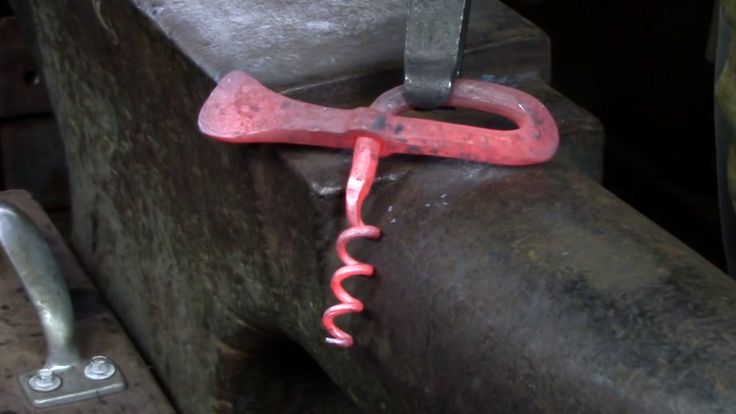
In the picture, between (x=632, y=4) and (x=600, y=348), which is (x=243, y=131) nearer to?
(x=600, y=348)

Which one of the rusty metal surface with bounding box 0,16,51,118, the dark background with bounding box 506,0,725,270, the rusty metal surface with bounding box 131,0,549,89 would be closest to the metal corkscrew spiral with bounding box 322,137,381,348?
the rusty metal surface with bounding box 131,0,549,89

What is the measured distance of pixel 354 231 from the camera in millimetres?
928

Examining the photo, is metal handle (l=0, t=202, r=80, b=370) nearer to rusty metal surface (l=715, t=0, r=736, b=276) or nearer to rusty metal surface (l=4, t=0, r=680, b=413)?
rusty metal surface (l=4, t=0, r=680, b=413)

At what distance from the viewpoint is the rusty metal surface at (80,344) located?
54.4 inches

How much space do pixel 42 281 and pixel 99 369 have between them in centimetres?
11

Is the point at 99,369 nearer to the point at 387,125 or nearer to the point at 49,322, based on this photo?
the point at 49,322

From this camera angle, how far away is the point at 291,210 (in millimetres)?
1027

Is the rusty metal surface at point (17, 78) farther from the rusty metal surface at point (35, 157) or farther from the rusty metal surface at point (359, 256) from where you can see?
the rusty metal surface at point (359, 256)

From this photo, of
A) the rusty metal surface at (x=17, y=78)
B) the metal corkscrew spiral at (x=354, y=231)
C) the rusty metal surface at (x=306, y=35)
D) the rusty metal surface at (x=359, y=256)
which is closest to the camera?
the rusty metal surface at (x=359, y=256)

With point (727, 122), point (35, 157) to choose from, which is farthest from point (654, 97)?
point (727, 122)

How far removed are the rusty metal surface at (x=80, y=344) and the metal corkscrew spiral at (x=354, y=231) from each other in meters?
0.49

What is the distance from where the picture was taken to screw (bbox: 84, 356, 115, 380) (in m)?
1.41

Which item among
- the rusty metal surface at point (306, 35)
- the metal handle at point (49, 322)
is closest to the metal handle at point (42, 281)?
the metal handle at point (49, 322)

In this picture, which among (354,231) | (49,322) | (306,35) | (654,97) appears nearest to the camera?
A: (354,231)
